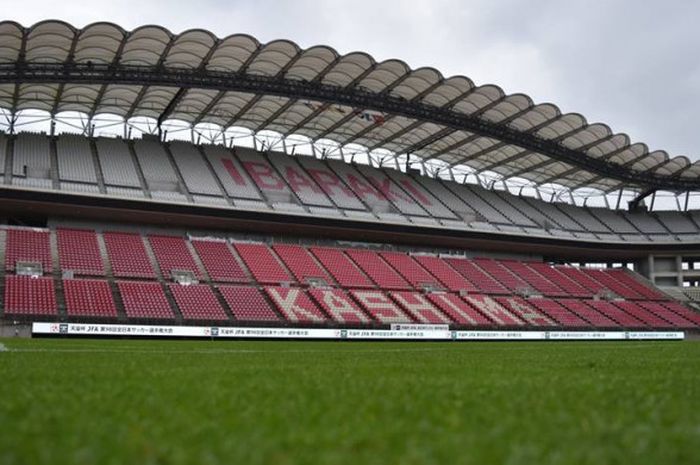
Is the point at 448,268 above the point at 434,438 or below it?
above

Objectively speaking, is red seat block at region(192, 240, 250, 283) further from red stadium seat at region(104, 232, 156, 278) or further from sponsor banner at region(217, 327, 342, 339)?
sponsor banner at region(217, 327, 342, 339)

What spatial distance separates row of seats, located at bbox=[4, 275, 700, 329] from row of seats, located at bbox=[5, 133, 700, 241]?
6.59 meters

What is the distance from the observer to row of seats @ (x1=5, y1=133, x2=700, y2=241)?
137 feet

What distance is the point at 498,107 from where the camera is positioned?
142 ft

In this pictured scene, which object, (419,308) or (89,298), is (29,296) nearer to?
(89,298)

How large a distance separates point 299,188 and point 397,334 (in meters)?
15.6

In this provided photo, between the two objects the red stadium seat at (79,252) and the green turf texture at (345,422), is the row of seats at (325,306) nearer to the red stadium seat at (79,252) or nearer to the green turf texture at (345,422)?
the red stadium seat at (79,252)

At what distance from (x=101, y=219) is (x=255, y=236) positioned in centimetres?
1081

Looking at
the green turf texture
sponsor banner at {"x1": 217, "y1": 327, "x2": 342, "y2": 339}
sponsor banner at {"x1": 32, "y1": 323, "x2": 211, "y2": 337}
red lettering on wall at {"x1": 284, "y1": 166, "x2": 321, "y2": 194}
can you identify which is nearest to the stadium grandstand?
red lettering on wall at {"x1": 284, "y1": 166, "x2": 321, "y2": 194}

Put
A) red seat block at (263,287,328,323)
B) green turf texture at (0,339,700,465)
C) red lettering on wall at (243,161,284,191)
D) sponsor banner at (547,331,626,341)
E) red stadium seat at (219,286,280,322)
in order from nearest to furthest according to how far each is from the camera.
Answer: green turf texture at (0,339,700,465) < red stadium seat at (219,286,280,322) < red seat block at (263,287,328,323) < sponsor banner at (547,331,626,341) < red lettering on wall at (243,161,284,191)

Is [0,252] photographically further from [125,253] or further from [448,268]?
[448,268]

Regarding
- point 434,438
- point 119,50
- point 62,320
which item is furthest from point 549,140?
point 434,438

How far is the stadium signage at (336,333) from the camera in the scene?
100.0 feet

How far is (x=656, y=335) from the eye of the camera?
46500mm
